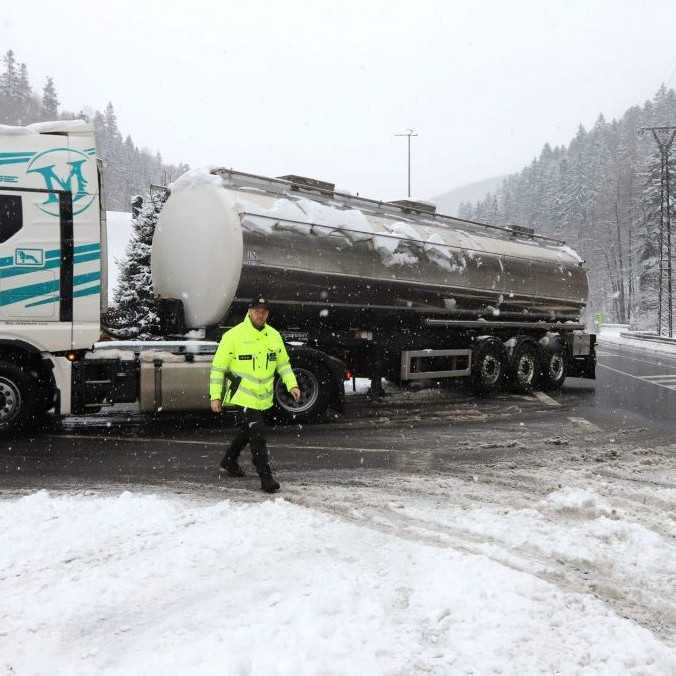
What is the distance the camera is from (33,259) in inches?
303

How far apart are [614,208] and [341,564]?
7742cm

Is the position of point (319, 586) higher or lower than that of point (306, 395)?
lower

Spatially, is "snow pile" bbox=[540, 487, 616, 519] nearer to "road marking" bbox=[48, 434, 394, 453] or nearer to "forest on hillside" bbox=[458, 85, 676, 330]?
"road marking" bbox=[48, 434, 394, 453]

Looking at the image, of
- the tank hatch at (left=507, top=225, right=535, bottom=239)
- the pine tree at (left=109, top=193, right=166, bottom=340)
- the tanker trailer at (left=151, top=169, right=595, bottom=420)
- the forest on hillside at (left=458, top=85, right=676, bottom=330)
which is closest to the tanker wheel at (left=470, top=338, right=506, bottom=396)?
the tanker trailer at (left=151, top=169, right=595, bottom=420)

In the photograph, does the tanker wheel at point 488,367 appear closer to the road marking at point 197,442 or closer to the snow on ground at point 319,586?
the road marking at point 197,442

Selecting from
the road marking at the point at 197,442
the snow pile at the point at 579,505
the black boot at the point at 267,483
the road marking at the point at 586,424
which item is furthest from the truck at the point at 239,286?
the snow pile at the point at 579,505

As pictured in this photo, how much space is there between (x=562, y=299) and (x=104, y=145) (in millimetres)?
101658

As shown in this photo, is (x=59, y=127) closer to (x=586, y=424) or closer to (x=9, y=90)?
(x=586, y=424)

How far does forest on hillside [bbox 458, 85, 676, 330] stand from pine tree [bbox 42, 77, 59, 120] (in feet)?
236

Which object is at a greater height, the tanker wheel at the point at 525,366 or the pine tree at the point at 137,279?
the pine tree at the point at 137,279

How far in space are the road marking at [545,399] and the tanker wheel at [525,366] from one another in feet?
0.88

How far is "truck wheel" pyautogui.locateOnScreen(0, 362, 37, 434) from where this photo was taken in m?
7.75

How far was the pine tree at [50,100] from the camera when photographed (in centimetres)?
10612

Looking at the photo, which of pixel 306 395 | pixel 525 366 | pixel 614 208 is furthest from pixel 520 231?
pixel 614 208
